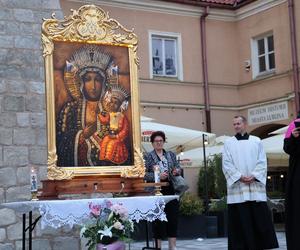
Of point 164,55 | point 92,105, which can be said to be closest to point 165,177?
point 92,105

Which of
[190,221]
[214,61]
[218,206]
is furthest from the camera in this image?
[214,61]

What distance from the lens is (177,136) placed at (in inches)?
552

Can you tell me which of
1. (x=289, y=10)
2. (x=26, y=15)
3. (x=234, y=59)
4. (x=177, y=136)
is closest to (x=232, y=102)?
(x=234, y=59)

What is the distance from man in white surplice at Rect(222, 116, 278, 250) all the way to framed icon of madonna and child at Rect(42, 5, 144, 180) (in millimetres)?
1235

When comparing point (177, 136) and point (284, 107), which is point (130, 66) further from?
point (284, 107)

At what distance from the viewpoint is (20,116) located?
31.0 ft

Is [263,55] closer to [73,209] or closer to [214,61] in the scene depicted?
[214,61]

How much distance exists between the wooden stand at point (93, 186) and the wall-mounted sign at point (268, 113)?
37.4ft

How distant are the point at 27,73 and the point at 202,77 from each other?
1113cm

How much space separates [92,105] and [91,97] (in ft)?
0.35

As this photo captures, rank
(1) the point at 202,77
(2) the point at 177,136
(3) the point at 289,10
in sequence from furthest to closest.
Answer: (1) the point at 202,77 → (3) the point at 289,10 → (2) the point at 177,136

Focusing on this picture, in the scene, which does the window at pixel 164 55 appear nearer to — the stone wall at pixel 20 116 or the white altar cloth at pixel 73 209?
the stone wall at pixel 20 116

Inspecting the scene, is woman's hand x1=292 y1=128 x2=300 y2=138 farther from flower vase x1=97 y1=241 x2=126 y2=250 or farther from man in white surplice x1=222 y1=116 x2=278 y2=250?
man in white surplice x1=222 y1=116 x2=278 y2=250

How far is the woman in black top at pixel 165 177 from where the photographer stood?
27.9ft
